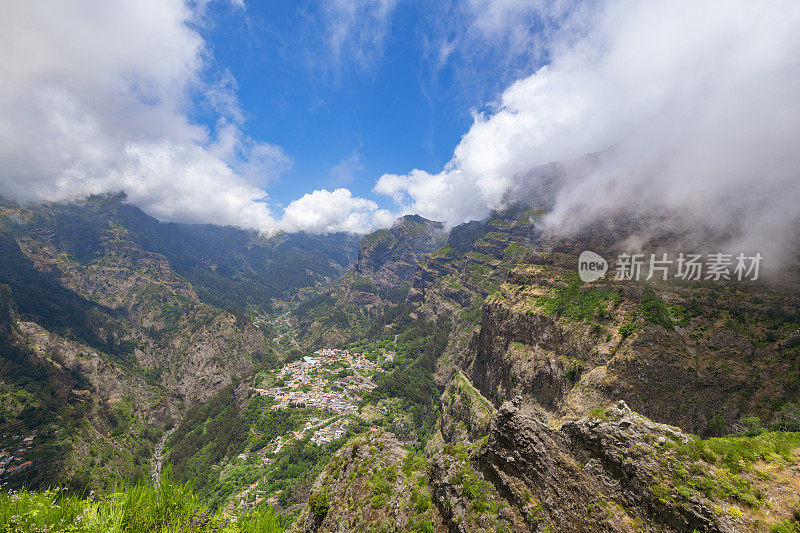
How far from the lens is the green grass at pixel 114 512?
9.79 m

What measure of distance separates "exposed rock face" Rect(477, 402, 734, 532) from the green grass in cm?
1614

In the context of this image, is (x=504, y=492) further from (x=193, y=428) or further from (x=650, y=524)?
(x=193, y=428)

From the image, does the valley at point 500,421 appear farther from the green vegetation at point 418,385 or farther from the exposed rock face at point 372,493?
the green vegetation at point 418,385

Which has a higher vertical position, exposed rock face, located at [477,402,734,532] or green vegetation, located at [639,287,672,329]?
green vegetation, located at [639,287,672,329]

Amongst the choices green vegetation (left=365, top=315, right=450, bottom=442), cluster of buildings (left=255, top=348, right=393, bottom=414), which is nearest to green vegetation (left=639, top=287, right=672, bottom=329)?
green vegetation (left=365, top=315, right=450, bottom=442)

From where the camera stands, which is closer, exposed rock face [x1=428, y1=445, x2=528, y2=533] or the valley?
the valley

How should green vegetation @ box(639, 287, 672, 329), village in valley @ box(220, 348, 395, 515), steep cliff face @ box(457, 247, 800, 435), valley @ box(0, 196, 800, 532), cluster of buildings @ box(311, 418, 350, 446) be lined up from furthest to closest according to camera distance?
cluster of buildings @ box(311, 418, 350, 446) → village in valley @ box(220, 348, 395, 515) → green vegetation @ box(639, 287, 672, 329) → steep cliff face @ box(457, 247, 800, 435) → valley @ box(0, 196, 800, 532)

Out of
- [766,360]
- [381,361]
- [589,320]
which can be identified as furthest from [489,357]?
[381,361]

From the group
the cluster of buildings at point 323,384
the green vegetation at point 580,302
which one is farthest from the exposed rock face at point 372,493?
the cluster of buildings at point 323,384

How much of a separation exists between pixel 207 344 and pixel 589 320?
219 m

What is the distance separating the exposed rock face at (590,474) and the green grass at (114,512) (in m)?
16.1

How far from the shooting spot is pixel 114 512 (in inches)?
416

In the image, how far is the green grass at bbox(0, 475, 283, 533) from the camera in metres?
9.79

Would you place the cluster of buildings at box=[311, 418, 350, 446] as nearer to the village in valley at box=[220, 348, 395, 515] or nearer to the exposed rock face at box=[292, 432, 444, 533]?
the village in valley at box=[220, 348, 395, 515]
